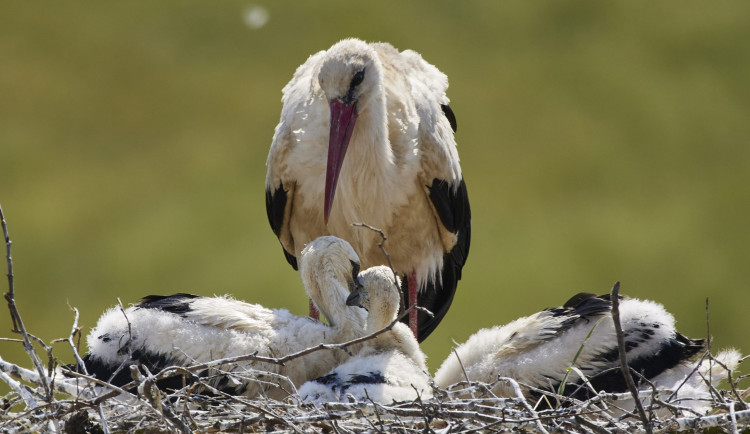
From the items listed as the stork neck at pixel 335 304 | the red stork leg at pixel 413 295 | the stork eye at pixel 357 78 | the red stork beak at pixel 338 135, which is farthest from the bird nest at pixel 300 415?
the red stork leg at pixel 413 295

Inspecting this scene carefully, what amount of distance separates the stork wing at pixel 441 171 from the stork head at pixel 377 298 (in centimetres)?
77

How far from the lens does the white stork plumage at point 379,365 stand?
2.27m

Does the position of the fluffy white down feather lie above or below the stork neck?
above

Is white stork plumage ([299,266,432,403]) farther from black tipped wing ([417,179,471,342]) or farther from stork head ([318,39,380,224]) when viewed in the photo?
black tipped wing ([417,179,471,342])

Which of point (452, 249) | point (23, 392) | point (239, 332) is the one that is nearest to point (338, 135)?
point (239, 332)

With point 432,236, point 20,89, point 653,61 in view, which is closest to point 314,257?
point 432,236

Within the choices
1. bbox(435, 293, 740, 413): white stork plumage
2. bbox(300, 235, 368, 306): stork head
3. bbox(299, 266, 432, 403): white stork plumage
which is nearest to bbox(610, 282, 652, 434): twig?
bbox(299, 266, 432, 403): white stork plumage

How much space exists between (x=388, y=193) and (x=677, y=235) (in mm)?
3391

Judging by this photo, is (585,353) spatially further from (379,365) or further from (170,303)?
(170,303)

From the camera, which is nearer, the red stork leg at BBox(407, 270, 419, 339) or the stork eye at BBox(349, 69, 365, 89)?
the stork eye at BBox(349, 69, 365, 89)

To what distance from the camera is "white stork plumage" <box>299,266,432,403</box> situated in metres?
2.27

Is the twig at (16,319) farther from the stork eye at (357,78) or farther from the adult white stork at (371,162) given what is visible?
the stork eye at (357,78)

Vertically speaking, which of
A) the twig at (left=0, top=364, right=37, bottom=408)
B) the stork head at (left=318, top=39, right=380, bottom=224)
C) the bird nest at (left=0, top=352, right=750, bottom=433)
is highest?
the stork head at (left=318, top=39, right=380, bottom=224)

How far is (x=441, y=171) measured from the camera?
3.35m
